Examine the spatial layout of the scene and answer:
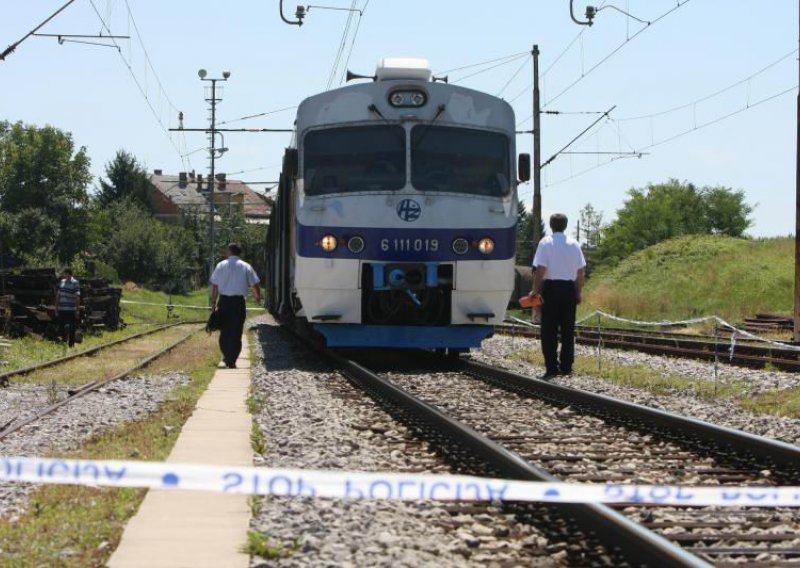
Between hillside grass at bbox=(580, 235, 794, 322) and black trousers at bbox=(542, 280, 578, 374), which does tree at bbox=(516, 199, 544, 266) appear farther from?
black trousers at bbox=(542, 280, 578, 374)

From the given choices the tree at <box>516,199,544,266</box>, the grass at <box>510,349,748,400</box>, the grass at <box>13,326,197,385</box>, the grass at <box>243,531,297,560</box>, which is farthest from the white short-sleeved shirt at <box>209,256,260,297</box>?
the tree at <box>516,199,544,266</box>

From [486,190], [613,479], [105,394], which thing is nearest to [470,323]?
[486,190]

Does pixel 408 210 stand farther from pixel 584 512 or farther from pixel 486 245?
pixel 584 512

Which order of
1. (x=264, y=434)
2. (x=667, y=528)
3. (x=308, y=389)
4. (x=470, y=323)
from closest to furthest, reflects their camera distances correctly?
1. (x=667, y=528)
2. (x=264, y=434)
3. (x=308, y=389)
4. (x=470, y=323)

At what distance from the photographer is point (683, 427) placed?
8.10 meters

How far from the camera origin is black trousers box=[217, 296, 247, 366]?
15.0 metres

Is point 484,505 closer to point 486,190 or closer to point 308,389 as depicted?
point 308,389

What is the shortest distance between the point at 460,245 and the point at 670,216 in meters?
115

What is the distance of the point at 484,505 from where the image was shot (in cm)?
572

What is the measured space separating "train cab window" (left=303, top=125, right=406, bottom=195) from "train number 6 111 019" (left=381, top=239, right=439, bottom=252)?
706mm

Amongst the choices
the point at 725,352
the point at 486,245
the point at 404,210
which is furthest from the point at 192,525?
the point at 725,352

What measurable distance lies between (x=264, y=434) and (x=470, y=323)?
669 centimetres

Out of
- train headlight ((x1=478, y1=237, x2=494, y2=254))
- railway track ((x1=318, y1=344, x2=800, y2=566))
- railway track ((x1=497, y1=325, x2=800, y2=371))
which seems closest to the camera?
railway track ((x1=318, y1=344, x2=800, y2=566))

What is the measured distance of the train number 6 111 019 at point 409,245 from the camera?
14391mm
